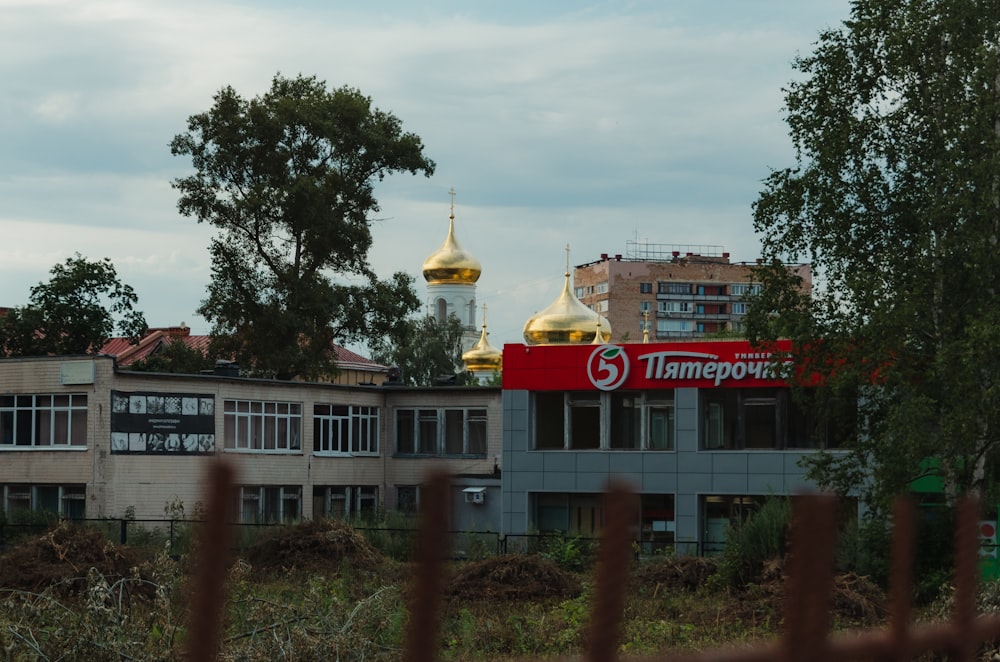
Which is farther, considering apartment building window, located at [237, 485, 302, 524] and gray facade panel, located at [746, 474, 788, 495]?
apartment building window, located at [237, 485, 302, 524]

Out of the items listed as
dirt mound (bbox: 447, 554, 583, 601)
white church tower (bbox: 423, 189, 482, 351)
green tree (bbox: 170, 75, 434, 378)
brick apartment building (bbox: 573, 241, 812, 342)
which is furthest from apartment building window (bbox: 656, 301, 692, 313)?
dirt mound (bbox: 447, 554, 583, 601)

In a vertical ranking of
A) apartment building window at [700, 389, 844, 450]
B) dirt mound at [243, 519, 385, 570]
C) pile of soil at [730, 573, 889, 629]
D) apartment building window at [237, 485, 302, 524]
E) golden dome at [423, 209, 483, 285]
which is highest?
golden dome at [423, 209, 483, 285]

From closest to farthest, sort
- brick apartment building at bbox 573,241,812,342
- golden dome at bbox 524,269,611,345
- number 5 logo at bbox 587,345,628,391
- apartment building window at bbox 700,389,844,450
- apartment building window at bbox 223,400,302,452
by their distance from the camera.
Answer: apartment building window at bbox 700,389,844,450 < number 5 logo at bbox 587,345,628,391 < apartment building window at bbox 223,400,302,452 < golden dome at bbox 524,269,611,345 < brick apartment building at bbox 573,241,812,342

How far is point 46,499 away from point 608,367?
677 inches

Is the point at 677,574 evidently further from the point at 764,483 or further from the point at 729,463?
the point at 729,463

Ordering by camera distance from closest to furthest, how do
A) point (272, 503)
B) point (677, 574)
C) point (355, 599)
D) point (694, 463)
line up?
point (355, 599) → point (677, 574) → point (694, 463) → point (272, 503)

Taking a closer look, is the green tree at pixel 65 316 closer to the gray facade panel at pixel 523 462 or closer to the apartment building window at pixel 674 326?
the gray facade panel at pixel 523 462

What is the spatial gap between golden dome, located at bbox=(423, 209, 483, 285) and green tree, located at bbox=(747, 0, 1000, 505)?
204 feet

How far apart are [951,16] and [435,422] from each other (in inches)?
1117

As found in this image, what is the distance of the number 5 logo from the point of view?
4234cm

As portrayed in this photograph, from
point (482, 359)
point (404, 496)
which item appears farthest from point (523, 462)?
point (482, 359)

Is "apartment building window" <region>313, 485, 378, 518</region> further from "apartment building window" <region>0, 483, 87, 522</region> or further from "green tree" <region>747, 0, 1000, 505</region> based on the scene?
"green tree" <region>747, 0, 1000, 505</region>

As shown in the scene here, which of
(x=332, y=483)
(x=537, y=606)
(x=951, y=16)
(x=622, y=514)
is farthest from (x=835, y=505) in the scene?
(x=332, y=483)

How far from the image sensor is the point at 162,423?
44.2m
